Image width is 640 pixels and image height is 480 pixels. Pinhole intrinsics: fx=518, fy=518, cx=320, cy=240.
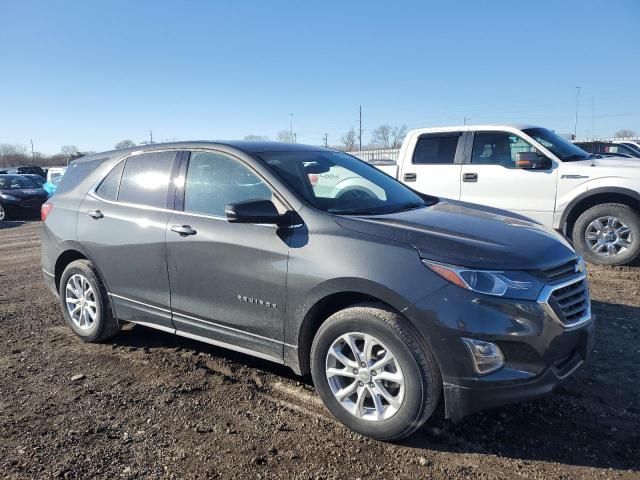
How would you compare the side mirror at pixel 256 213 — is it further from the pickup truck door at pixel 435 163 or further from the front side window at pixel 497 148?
the front side window at pixel 497 148

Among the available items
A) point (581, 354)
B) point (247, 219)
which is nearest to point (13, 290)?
point (247, 219)

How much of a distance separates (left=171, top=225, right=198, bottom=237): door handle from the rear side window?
1.48 meters

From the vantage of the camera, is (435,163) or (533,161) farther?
(435,163)

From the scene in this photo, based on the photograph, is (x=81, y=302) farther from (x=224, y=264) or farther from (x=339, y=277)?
(x=339, y=277)

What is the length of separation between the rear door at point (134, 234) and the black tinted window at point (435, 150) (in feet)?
16.7

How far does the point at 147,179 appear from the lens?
4.36 metres

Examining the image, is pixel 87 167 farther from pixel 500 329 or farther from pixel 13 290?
pixel 500 329

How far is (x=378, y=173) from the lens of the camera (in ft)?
15.0

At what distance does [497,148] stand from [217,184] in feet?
17.4

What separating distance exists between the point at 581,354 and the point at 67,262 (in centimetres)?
446

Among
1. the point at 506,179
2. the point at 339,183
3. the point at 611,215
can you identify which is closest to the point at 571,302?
the point at 339,183

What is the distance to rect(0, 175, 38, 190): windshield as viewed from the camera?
17141 mm

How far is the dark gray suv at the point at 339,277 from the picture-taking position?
2.78 meters

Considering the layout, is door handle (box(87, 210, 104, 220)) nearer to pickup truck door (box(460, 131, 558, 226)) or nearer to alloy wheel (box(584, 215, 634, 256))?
pickup truck door (box(460, 131, 558, 226))
